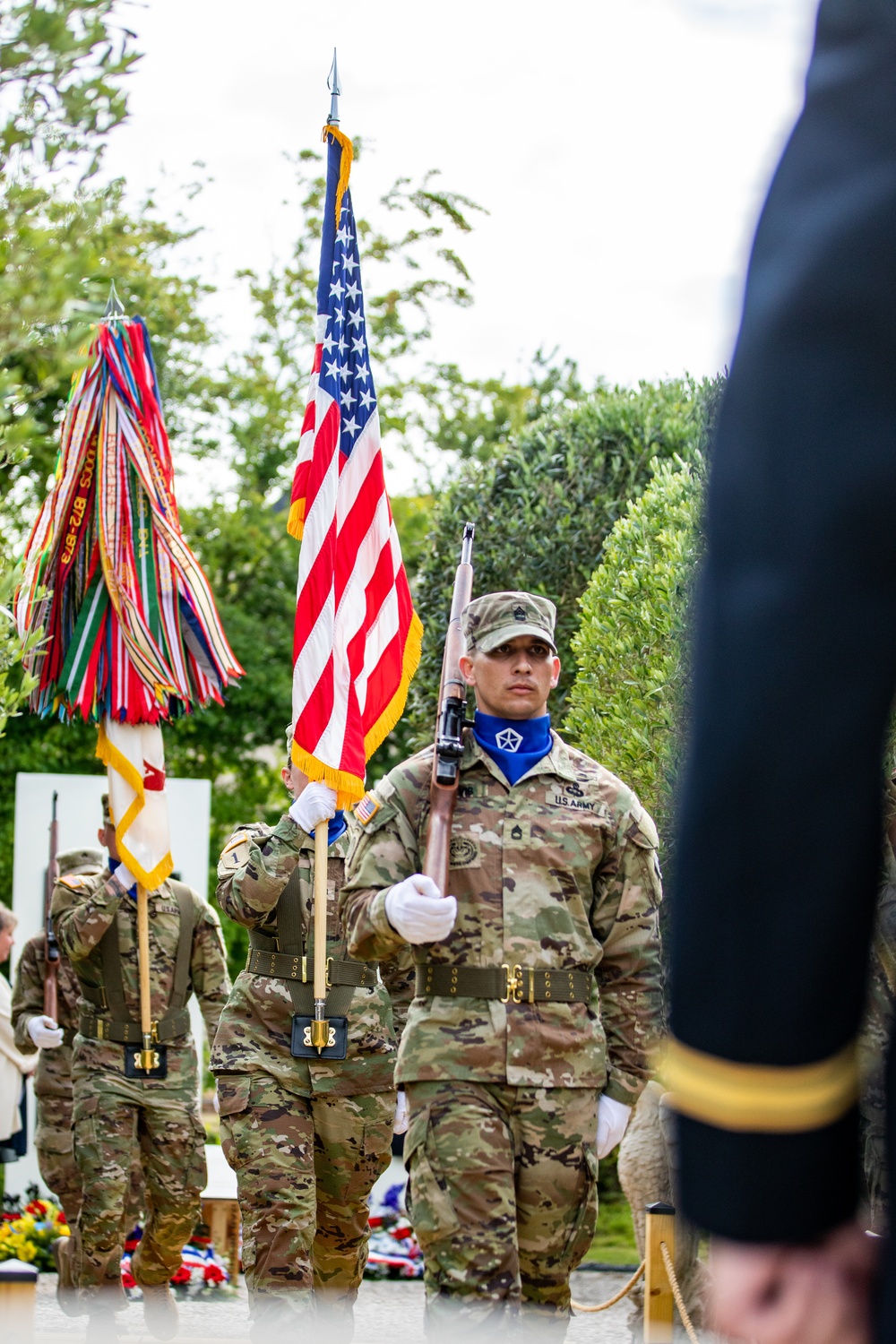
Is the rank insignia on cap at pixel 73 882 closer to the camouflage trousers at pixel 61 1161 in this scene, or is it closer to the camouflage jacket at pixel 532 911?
the camouflage trousers at pixel 61 1161

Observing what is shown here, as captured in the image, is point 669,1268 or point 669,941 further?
point 669,1268

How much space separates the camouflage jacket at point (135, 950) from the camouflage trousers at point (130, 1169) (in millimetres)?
144

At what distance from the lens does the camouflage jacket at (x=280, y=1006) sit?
255 inches

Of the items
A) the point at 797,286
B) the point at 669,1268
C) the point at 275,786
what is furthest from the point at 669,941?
the point at 275,786

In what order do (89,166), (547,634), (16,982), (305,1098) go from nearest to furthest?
(89,166) → (547,634) → (305,1098) → (16,982)

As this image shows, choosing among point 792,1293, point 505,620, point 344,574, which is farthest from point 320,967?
point 792,1293

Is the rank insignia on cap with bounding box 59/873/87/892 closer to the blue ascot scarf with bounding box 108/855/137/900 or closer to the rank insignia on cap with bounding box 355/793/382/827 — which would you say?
the blue ascot scarf with bounding box 108/855/137/900

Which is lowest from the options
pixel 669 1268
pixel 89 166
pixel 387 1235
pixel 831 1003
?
pixel 387 1235

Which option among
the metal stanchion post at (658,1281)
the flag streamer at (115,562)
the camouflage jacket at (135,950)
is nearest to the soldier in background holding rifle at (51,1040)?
the camouflage jacket at (135,950)

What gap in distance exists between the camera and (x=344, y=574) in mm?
6914

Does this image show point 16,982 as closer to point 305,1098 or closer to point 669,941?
point 305,1098

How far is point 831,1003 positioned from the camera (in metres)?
1.07

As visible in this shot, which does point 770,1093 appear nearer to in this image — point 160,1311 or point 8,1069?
point 160,1311

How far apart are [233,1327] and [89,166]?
673 centimetres
